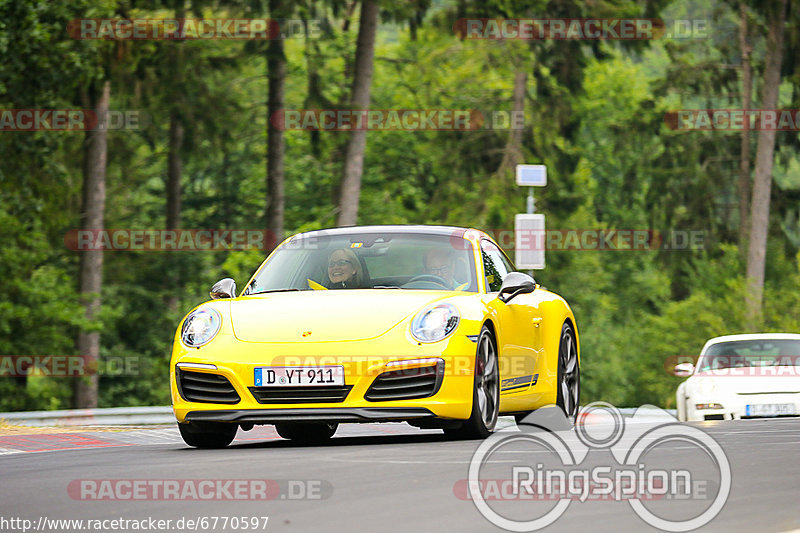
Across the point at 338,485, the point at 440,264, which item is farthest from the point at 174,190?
the point at 338,485

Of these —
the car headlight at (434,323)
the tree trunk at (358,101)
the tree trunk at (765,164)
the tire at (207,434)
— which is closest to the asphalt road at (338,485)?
the tire at (207,434)

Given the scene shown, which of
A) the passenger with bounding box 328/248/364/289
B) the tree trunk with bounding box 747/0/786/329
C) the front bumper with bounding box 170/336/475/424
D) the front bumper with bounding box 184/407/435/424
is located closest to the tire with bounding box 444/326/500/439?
the front bumper with bounding box 170/336/475/424

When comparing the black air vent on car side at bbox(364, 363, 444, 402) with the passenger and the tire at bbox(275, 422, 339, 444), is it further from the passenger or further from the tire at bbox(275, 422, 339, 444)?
the tire at bbox(275, 422, 339, 444)

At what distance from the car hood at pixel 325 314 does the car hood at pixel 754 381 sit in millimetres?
Result: 7346

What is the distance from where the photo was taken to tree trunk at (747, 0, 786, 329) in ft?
136

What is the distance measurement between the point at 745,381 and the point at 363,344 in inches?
326

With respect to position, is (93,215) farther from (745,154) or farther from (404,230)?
(404,230)

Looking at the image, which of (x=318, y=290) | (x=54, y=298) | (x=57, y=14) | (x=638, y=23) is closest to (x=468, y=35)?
(x=638, y=23)

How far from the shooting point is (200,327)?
1029cm

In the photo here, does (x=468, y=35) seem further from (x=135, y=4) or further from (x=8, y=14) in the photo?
(x=8, y=14)

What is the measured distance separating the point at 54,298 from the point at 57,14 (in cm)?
1011

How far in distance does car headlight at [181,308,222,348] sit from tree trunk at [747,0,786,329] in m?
32.4

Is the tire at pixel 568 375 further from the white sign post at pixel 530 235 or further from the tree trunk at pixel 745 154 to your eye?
the tree trunk at pixel 745 154

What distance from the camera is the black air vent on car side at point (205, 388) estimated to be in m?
9.96
